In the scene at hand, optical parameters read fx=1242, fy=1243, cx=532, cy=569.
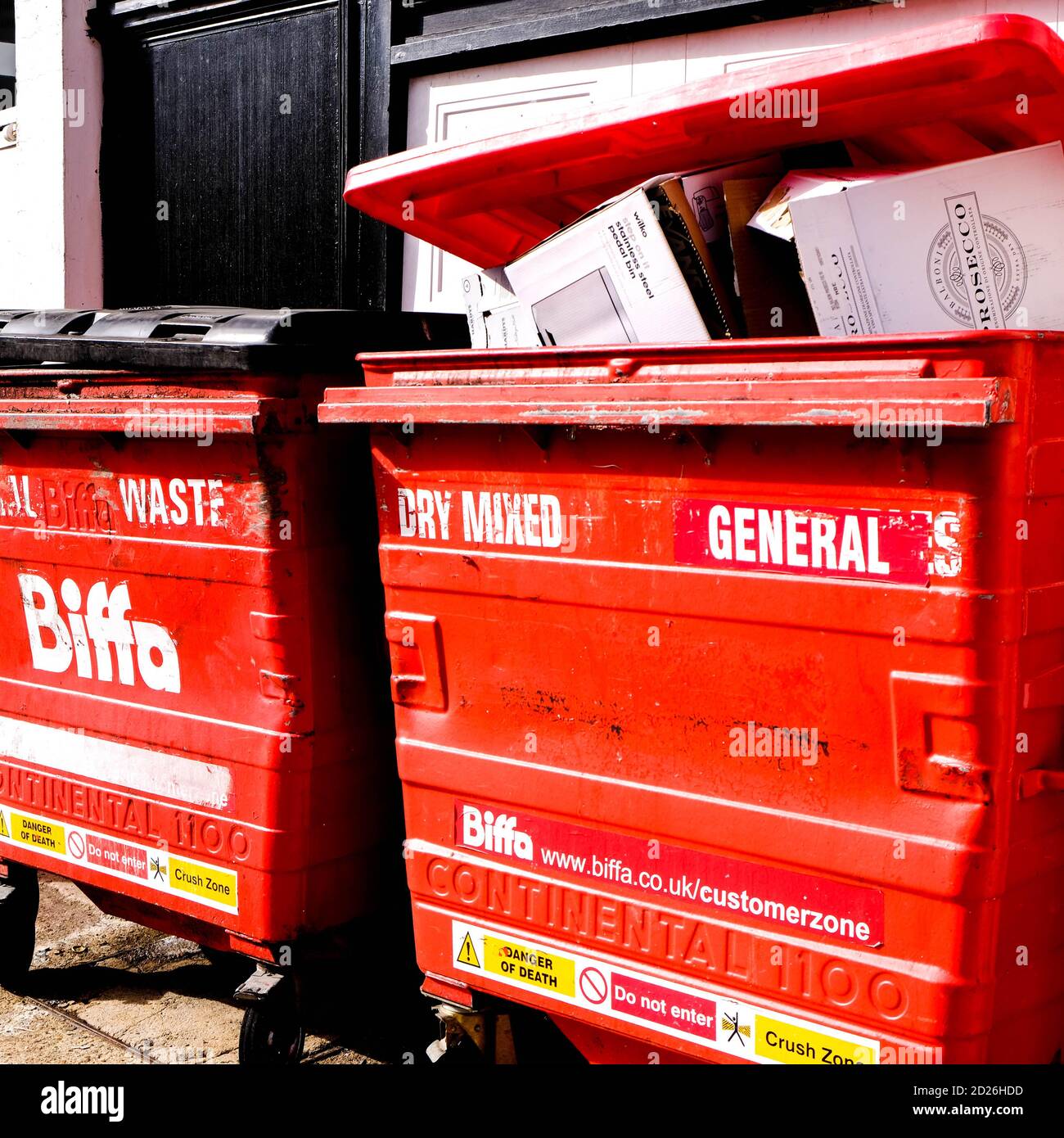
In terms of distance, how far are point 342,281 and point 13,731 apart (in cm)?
229

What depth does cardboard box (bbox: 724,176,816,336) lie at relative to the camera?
7.17 feet

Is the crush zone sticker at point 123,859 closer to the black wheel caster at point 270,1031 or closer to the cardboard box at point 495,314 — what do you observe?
the black wheel caster at point 270,1031

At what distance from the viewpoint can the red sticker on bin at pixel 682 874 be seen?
6.24 ft

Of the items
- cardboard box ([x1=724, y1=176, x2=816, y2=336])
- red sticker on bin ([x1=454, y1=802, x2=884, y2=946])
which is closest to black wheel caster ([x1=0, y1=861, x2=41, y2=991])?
red sticker on bin ([x1=454, y1=802, x2=884, y2=946])

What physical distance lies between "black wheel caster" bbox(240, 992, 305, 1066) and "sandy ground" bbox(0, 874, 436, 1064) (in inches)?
8.1

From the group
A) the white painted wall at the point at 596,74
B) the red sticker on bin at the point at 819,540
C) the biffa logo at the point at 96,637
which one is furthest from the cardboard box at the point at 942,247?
the biffa logo at the point at 96,637

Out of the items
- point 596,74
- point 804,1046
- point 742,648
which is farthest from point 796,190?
point 596,74

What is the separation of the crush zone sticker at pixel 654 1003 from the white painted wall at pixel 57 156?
13.7 feet

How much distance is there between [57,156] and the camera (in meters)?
5.48

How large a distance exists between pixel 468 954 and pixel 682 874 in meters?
0.52

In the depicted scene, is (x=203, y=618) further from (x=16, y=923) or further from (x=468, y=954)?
(x=16, y=923)
